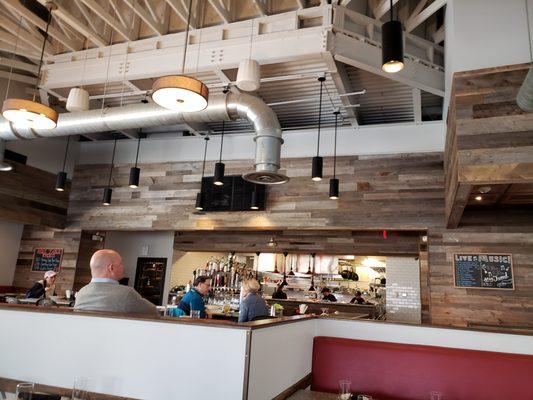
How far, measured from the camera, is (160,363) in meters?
2.60

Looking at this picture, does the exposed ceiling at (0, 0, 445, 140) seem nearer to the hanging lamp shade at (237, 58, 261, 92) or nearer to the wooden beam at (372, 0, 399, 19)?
the wooden beam at (372, 0, 399, 19)

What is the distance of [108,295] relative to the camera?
10.6 feet

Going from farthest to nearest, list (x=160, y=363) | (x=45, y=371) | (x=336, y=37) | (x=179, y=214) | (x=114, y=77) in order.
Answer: (x=179, y=214), (x=114, y=77), (x=336, y=37), (x=45, y=371), (x=160, y=363)

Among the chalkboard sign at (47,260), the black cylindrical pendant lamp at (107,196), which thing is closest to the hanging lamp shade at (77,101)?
the black cylindrical pendant lamp at (107,196)

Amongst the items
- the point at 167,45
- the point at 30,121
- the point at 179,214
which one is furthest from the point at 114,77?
the point at 179,214

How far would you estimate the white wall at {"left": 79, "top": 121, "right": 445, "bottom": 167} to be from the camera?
7.36 metres

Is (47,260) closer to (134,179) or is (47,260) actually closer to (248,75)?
(134,179)

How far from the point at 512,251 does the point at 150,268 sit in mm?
8237

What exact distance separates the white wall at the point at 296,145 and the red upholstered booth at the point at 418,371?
4559 mm

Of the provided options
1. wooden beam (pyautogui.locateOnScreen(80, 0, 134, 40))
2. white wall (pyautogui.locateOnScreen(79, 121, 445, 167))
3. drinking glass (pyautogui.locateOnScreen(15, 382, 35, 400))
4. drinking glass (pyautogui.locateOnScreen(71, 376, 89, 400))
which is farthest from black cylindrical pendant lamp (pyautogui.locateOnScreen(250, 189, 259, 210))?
drinking glass (pyautogui.locateOnScreen(15, 382, 35, 400))

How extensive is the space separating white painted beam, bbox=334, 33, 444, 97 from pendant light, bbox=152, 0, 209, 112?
2.49 metres

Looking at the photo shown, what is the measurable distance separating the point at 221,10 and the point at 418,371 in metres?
5.22

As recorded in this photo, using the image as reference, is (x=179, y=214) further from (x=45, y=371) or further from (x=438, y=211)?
(x=45, y=371)

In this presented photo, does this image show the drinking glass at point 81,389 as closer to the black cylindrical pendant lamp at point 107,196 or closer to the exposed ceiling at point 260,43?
the exposed ceiling at point 260,43
